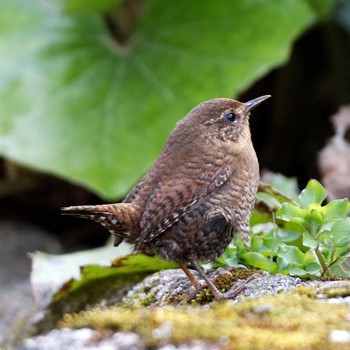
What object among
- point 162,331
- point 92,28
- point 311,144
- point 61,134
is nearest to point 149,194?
point 162,331

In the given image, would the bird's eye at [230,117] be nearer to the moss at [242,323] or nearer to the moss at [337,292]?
the moss at [337,292]

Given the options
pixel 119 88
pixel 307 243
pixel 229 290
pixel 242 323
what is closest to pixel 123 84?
pixel 119 88

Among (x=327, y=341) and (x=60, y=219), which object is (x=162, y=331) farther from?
(x=60, y=219)

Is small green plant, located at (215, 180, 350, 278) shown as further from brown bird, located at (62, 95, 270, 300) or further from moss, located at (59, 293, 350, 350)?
moss, located at (59, 293, 350, 350)

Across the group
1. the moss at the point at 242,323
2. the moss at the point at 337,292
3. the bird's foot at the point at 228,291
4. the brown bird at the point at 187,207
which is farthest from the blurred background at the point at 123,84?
the moss at the point at 242,323

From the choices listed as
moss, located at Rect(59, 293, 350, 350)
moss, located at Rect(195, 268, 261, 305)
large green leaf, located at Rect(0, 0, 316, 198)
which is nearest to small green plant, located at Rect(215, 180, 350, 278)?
moss, located at Rect(195, 268, 261, 305)

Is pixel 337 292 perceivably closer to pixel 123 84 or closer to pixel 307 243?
pixel 307 243
